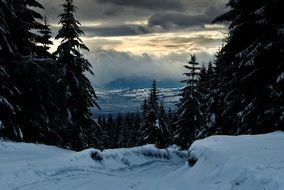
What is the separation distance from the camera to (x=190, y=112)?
4759 cm

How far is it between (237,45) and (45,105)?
13.5 m

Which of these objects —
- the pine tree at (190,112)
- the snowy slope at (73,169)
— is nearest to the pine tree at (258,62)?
the snowy slope at (73,169)

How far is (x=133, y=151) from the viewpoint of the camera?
98.1 ft

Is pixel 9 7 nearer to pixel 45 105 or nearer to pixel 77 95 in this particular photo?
pixel 45 105

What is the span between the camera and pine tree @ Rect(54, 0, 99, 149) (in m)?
35.2

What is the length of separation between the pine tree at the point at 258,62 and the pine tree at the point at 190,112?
71.2 ft

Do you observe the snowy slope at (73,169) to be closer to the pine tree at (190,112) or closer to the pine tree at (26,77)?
the pine tree at (26,77)

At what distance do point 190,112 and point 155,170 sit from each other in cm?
2098

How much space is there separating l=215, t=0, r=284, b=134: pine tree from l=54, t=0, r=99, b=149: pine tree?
14.5 m

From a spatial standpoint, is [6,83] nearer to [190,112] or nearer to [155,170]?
[155,170]

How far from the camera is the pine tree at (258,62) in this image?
20844mm

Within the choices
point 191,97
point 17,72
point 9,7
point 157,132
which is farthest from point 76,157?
point 157,132

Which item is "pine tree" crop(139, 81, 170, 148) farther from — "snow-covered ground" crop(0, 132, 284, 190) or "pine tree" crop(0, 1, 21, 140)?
"pine tree" crop(0, 1, 21, 140)

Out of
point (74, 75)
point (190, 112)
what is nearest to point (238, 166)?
point (74, 75)
